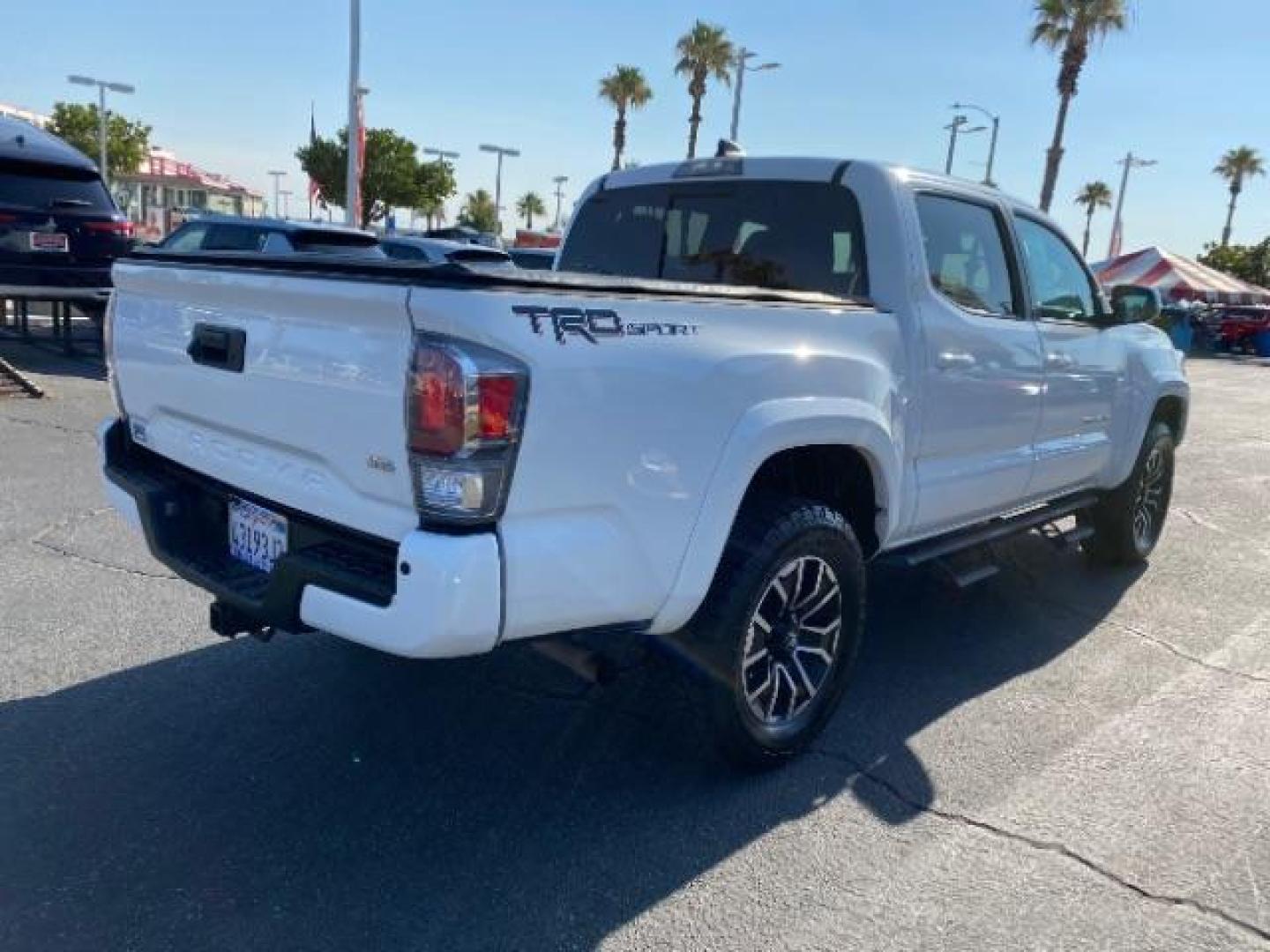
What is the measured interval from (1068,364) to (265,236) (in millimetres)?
9361

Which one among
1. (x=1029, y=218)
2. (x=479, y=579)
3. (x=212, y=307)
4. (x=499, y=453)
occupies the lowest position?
(x=479, y=579)

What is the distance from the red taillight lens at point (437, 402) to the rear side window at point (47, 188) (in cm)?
938

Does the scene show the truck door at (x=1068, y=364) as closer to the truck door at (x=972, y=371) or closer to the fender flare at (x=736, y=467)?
the truck door at (x=972, y=371)

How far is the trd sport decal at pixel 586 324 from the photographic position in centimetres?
233

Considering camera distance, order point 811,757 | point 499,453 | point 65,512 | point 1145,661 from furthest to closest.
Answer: point 65,512 < point 1145,661 < point 811,757 < point 499,453

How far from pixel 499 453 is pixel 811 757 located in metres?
1.79

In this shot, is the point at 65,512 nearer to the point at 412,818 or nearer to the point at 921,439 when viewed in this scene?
the point at 412,818

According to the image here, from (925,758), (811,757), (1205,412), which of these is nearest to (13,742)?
(811,757)

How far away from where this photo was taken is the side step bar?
3.98 metres

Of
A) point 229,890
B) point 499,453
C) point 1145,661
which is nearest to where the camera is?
point 499,453

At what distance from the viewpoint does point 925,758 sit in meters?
3.48

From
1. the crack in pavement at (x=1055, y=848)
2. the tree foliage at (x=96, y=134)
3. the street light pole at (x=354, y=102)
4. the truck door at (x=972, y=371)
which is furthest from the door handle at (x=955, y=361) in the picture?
the tree foliage at (x=96, y=134)

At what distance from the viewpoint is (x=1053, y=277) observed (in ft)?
15.8

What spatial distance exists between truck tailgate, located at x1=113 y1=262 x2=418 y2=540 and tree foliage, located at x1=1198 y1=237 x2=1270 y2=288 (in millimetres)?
58469
